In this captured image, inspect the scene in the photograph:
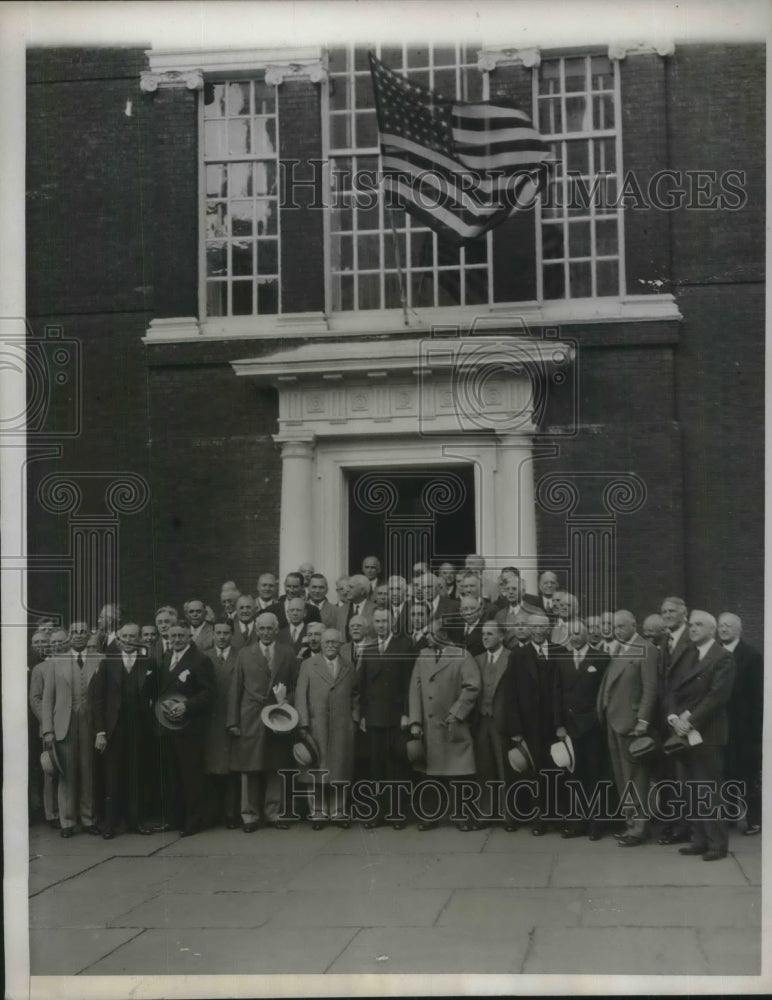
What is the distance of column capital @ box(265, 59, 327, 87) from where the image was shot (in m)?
6.55

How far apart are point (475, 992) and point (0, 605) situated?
3349mm

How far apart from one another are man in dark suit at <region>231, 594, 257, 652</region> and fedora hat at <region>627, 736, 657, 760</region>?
7.22 feet

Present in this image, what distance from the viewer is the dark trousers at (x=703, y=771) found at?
6477 millimetres

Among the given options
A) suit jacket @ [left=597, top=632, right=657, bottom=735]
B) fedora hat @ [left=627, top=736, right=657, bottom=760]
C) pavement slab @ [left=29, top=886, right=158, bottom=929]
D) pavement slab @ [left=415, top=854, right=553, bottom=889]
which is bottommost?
pavement slab @ [left=29, top=886, right=158, bottom=929]

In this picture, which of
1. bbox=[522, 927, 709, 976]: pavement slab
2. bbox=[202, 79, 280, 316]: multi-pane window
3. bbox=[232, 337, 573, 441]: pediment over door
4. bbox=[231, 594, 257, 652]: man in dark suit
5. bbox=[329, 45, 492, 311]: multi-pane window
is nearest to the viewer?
bbox=[522, 927, 709, 976]: pavement slab

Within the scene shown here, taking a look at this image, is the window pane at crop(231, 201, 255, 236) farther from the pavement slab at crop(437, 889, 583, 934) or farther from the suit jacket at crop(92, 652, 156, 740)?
the pavement slab at crop(437, 889, 583, 934)

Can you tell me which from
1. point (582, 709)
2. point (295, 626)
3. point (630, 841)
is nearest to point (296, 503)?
point (295, 626)

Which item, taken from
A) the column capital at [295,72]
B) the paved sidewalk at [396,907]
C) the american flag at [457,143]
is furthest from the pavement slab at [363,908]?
the column capital at [295,72]

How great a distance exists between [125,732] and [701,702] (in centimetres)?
325

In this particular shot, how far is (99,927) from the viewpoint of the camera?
647 cm

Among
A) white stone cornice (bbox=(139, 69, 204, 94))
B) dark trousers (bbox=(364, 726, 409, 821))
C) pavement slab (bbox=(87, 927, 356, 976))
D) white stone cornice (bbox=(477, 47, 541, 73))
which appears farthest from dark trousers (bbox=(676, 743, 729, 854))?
white stone cornice (bbox=(139, 69, 204, 94))

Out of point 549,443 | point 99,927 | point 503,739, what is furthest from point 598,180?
point 99,927

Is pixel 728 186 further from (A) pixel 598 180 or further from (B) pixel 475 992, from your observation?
(B) pixel 475 992

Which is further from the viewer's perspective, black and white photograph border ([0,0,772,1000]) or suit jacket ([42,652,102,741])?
suit jacket ([42,652,102,741])
